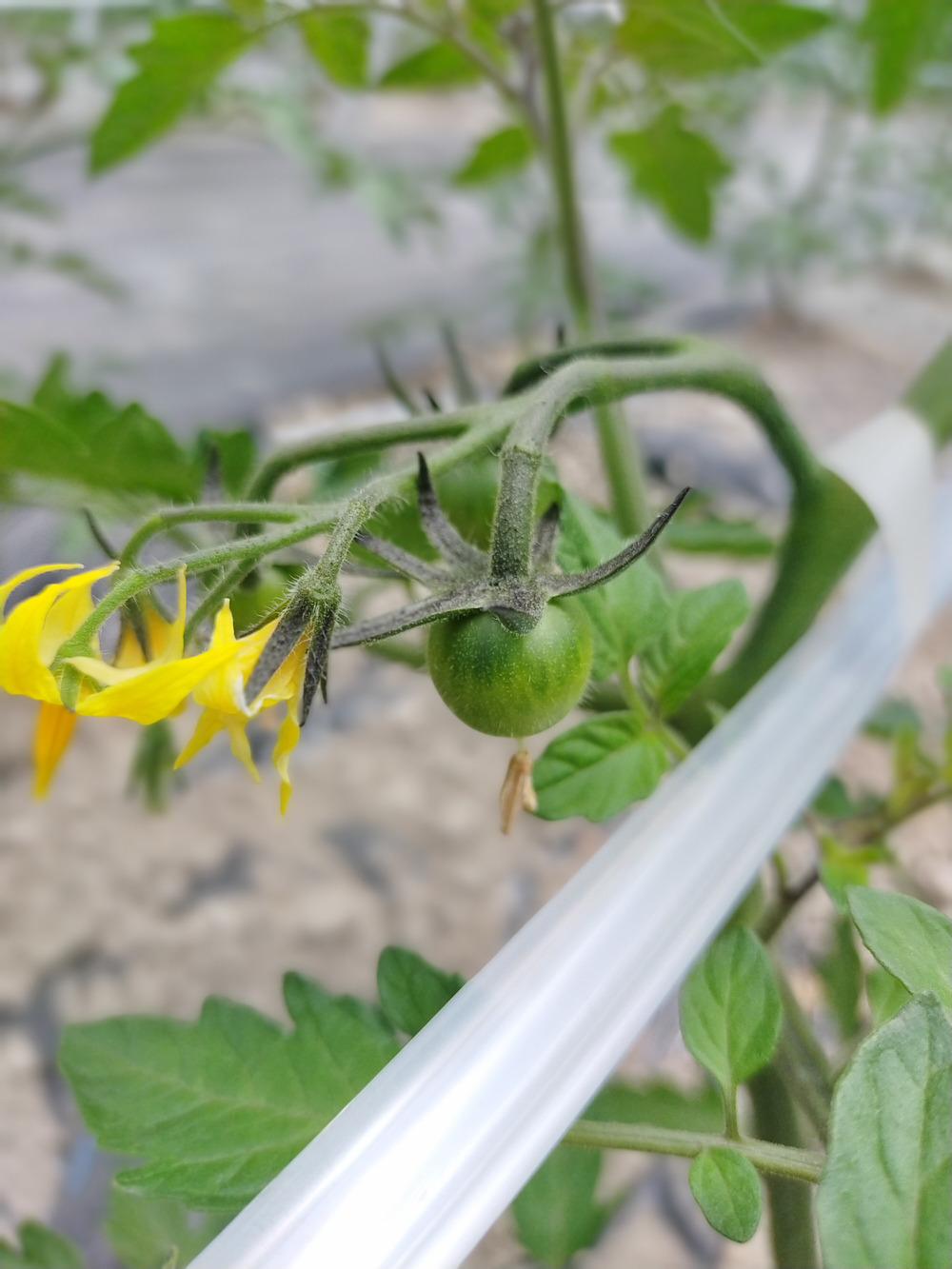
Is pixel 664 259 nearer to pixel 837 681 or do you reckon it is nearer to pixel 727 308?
pixel 727 308

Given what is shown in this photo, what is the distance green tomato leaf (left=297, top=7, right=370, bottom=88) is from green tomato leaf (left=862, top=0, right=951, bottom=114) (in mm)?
227

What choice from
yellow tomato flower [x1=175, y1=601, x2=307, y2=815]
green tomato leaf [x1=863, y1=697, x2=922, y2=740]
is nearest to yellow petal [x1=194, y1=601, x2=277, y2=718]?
yellow tomato flower [x1=175, y1=601, x2=307, y2=815]

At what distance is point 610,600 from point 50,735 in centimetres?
15

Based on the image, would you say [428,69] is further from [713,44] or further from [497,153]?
[713,44]

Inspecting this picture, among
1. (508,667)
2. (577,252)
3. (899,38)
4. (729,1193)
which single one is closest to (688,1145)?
(729,1193)

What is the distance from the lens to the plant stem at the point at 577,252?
36 cm

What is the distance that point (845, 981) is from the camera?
0.34 metres

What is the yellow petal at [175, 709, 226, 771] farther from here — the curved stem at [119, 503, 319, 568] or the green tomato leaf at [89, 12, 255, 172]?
the green tomato leaf at [89, 12, 255, 172]

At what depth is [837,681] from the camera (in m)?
0.31

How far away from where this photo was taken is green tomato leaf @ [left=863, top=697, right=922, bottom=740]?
446mm

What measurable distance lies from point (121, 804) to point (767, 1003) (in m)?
0.63

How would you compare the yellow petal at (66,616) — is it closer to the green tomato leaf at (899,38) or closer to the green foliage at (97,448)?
the green foliage at (97,448)

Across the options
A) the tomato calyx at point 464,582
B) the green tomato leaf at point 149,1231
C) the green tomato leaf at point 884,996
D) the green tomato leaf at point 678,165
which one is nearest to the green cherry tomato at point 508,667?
the tomato calyx at point 464,582

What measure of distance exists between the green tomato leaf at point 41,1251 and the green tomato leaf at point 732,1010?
0.82 ft
